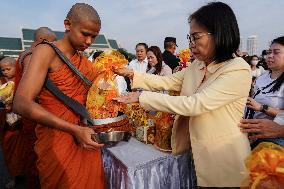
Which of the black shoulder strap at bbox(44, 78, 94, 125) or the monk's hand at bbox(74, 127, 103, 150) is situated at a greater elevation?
the black shoulder strap at bbox(44, 78, 94, 125)

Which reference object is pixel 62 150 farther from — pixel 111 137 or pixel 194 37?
pixel 194 37

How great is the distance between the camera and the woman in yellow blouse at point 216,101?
6.20 feet

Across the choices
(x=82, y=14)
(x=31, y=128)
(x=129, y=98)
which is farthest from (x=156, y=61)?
(x=82, y=14)

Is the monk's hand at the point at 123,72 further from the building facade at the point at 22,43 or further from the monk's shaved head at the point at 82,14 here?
the building facade at the point at 22,43

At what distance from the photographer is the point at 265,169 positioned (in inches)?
57.9

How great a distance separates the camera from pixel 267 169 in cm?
146

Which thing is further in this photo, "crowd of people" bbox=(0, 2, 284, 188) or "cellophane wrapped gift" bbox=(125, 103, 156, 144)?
"cellophane wrapped gift" bbox=(125, 103, 156, 144)

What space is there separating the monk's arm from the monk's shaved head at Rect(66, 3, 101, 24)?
10.8 inches

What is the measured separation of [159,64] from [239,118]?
4.02 meters

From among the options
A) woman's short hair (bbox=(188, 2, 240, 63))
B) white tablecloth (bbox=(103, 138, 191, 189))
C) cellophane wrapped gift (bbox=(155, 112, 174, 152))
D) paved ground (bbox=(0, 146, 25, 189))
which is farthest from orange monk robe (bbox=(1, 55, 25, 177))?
woman's short hair (bbox=(188, 2, 240, 63))

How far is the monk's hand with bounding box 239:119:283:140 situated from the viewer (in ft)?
6.59

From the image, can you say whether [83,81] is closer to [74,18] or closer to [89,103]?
Result: [89,103]

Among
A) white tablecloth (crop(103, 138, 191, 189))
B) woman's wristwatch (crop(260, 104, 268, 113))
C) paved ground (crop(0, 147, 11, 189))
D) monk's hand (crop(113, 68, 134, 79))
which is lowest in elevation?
paved ground (crop(0, 147, 11, 189))

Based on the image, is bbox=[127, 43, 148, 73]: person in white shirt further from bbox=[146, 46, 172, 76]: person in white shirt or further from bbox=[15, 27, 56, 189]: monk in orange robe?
bbox=[15, 27, 56, 189]: monk in orange robe
